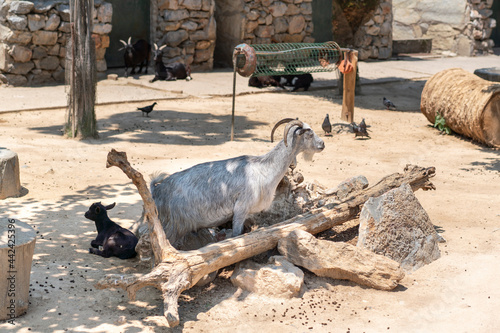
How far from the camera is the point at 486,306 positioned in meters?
6.02

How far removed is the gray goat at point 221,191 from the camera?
6.43 metres

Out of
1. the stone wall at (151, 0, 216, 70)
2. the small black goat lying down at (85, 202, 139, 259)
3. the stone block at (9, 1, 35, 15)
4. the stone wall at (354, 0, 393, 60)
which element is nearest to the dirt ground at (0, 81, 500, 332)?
the small black goat lying down at (85, 202, 139, 259)

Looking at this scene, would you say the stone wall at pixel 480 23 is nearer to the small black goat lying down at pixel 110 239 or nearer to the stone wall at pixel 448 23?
the stone wall at pixel 448 23

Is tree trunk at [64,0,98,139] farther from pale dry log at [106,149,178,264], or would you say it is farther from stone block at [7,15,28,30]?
pale dry log at [106,149,178,264]

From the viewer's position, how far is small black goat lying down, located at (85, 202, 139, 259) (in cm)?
672

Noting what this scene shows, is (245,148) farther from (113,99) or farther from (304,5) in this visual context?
(304,5)

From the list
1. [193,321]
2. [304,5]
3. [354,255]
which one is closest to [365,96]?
[304,5]

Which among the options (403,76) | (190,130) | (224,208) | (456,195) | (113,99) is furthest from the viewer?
(403,76)

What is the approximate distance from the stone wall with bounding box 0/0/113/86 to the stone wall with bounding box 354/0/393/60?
31.5 ft

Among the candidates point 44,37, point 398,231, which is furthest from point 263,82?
point 398,231

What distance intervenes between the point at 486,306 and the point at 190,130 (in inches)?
301

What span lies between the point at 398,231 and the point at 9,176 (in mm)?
4967

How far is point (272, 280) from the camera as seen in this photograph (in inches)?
239

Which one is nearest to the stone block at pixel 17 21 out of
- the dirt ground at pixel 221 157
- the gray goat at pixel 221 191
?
the dirt ground at pixel 221 157
